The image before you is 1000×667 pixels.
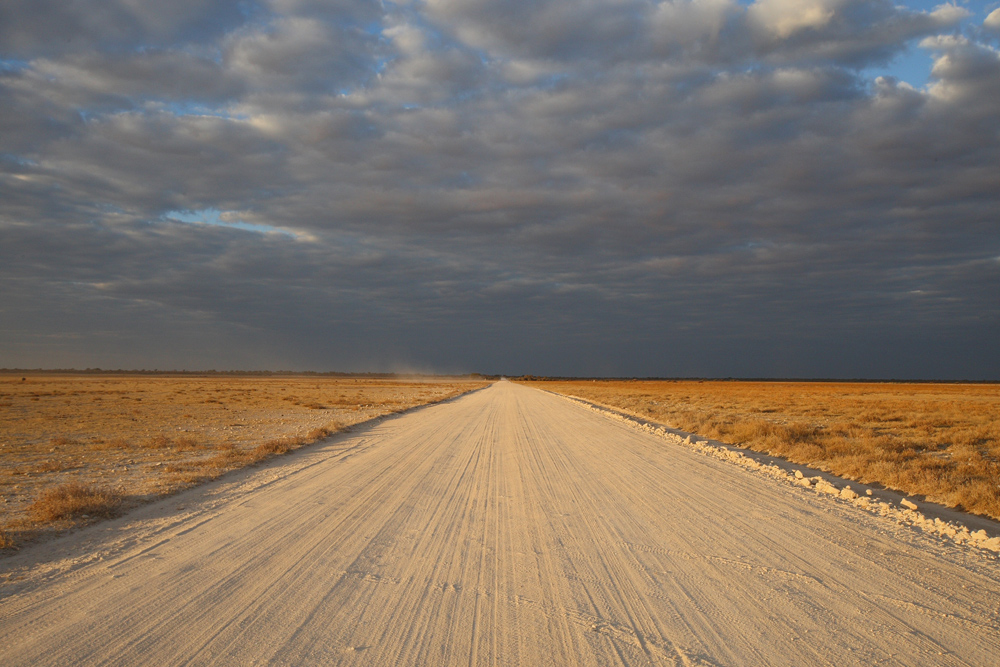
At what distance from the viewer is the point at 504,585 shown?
5.28 meters

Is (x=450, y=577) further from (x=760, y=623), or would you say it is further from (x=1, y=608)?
(x=1, y=608)

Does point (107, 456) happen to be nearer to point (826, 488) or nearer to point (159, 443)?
point (159, 443)

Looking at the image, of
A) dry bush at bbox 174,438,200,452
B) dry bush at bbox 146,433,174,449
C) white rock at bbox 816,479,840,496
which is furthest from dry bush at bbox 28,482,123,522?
white rock at bbox 816,479,840,496

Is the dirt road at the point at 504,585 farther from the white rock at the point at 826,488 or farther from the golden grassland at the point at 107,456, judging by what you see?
the golden grassland at the point at 107,456

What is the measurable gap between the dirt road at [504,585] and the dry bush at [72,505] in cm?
54

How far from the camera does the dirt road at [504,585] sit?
399 centimetres

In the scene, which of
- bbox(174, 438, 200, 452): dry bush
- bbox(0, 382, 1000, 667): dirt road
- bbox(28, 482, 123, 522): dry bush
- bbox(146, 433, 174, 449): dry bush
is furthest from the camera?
bbox(146, 433, 174, 449): dry bush

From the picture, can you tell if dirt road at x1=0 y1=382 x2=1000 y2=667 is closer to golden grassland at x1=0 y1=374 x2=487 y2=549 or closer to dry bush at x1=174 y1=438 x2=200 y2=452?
golden grassland at x1=0 y1=374 x2=487 y2=549

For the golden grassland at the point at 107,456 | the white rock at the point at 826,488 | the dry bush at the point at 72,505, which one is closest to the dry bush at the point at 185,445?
the golden grassland at the point at 107,456

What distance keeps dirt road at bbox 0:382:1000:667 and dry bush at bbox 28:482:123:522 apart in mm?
539

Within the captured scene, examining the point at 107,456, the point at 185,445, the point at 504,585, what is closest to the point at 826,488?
the point at 504,585

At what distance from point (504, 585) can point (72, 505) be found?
6446 mm

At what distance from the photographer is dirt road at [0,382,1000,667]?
3990mm

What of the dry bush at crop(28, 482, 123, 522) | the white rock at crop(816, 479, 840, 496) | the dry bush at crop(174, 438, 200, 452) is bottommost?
the dry bush at crop(174, 438, 200, 452)
